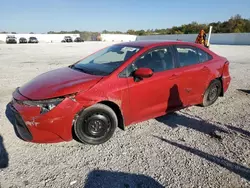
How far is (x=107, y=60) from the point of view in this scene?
452cm

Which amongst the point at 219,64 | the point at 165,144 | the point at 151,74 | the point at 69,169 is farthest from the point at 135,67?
the point at 219,64

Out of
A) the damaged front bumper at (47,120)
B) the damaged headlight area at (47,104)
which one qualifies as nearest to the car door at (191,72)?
the damaged front bumper at (47,120)

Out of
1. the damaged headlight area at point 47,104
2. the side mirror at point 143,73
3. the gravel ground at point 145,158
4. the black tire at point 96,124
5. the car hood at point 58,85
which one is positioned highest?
the side mirror at point 143,73

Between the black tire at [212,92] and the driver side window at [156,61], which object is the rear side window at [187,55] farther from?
the black tire at [212,92]

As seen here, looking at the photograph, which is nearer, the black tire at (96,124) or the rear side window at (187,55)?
the black tire at (96,124)

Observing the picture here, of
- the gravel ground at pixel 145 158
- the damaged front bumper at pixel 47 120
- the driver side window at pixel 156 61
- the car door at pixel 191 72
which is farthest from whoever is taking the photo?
the car door at pixel 191 72

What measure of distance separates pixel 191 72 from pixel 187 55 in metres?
0.38

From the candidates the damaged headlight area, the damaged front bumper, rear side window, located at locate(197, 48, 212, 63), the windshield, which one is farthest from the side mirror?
rear side window, located at locate(197, 48, 212, 63)

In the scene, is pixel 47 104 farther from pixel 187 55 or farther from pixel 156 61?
pixel 187 55

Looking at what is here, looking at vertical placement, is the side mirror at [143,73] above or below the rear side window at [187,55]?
below

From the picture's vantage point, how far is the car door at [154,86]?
3.80 meters

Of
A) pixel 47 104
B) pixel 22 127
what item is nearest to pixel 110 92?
pixel 47 104

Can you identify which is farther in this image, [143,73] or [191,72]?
[191,72]

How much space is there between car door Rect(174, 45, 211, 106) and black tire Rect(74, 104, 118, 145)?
1.66 meters
